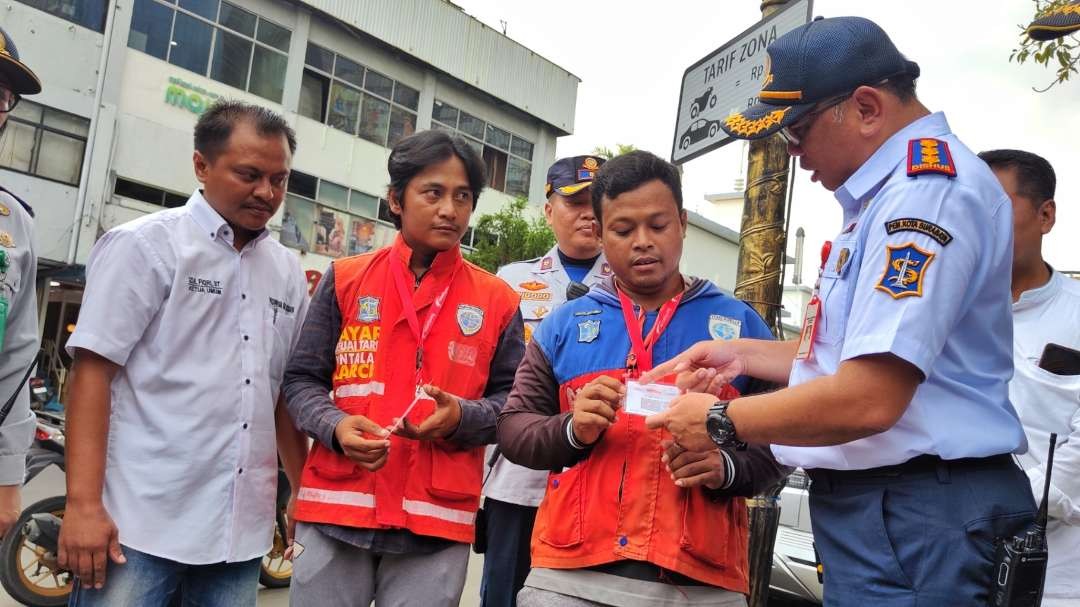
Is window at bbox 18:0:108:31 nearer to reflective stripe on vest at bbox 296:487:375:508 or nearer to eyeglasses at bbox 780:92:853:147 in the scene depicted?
reflective stripe on vest at bbox 296:487:375:508

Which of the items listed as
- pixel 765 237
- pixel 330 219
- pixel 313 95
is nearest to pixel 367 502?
pixel 765 237

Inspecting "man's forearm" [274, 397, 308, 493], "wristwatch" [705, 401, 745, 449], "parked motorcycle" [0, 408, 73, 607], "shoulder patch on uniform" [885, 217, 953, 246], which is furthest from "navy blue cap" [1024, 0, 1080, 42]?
"parked motorcycle" [0, 408, 73, 607]

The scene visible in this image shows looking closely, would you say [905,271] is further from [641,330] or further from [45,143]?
→ [45,143]

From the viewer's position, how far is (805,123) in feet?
6.31

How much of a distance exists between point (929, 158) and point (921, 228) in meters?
0.19

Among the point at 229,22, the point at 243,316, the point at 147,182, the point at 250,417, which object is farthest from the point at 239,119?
the point at 229,22

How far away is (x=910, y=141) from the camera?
173 cm

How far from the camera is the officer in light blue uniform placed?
61.9 inches

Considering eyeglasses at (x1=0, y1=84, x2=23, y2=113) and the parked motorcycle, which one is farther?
the parked motorcycle

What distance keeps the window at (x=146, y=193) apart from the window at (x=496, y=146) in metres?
7.23

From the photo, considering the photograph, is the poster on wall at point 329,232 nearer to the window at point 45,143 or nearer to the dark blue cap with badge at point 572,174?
the window at point 45,143

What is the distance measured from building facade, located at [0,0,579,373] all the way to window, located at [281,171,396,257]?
34 millimetres

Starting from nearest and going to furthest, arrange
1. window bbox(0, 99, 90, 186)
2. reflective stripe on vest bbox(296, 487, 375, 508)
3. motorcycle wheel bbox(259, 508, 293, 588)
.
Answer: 1. reflective stripe on vest bbox(296, 487, 375, 508)
2. motorcycle wheel bbox(259, 508, 293, 588)
3. window bbox(0, 99, 90, 186)

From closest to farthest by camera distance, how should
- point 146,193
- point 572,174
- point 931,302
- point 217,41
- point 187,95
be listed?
point 931,302
point 572,174
point 146,193
point 187,95
point 217,41
